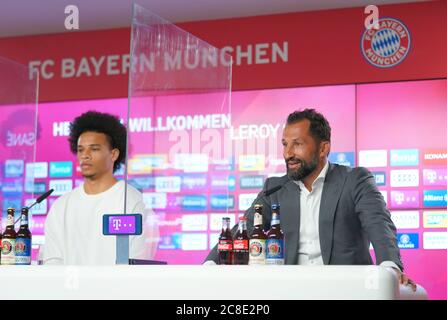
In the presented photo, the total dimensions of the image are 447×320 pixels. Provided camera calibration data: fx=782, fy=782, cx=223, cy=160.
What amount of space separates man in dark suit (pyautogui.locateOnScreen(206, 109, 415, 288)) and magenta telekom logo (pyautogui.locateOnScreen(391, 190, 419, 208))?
2.66 m

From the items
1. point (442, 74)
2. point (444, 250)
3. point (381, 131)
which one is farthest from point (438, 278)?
point (442, 74)

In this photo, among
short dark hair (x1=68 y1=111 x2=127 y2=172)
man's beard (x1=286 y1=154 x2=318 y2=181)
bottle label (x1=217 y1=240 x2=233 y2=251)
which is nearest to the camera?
bottle label (x1=217 y1=240 x2=233 y2=251)

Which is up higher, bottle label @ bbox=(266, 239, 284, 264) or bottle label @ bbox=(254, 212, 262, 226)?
bottle label @ bbox=(254, 212, 262, 226)

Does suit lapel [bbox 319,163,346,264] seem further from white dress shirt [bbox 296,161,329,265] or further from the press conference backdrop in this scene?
the press conference backdrop

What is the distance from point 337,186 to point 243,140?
303cm

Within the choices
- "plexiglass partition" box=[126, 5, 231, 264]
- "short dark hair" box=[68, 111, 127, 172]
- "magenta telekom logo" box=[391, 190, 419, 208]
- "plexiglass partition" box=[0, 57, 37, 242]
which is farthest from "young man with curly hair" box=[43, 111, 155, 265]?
"magenta telekom logo" box=[391, 190, 419, 208]

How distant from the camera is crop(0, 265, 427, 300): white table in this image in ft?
5.20

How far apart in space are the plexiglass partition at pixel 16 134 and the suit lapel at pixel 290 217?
2403 mm

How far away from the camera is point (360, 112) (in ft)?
19.6

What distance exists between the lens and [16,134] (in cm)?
518

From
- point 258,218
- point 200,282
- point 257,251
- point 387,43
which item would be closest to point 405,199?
point 387,43

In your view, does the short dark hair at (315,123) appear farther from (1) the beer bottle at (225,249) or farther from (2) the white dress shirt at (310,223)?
(1) the beer bottle at (225,249)

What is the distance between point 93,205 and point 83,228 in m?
0.13

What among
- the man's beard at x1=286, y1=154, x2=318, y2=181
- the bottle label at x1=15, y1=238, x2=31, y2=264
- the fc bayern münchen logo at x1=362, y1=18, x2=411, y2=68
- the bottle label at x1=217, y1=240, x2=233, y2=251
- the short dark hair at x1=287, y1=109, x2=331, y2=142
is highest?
the fc bayern münchen logo at x1=362, y1=18, x2=411, y2=68
